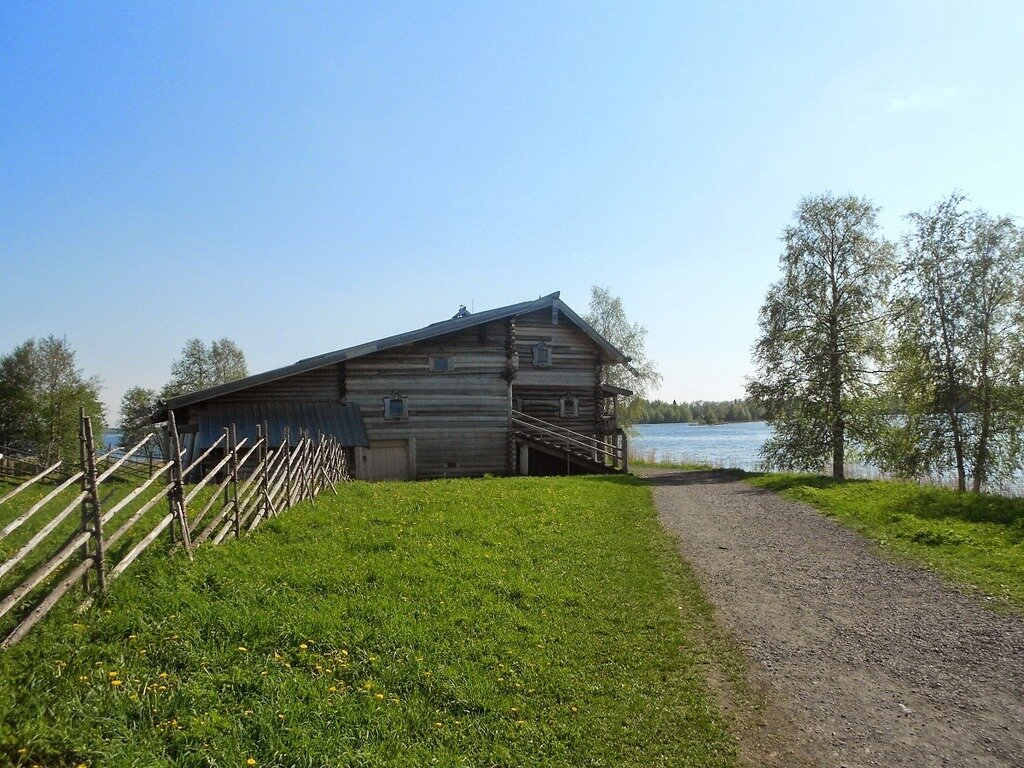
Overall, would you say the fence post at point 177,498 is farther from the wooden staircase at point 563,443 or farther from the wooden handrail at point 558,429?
the wooden handrail at point 558,429

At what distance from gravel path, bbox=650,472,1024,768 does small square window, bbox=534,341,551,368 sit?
1657 cm

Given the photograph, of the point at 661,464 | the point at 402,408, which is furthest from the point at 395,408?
the point at 661,464

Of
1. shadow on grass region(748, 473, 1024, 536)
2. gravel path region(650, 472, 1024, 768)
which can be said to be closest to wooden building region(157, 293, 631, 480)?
shadow on grass region(748, 473, 1024, 536)

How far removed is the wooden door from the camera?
24.1 meters

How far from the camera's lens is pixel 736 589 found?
28.5 ft

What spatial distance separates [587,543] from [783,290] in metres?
19.7

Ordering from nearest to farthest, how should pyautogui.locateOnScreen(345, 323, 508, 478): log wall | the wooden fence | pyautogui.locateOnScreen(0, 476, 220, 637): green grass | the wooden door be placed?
the wooden fence
pyautogui.locateOnScreen(0, 476, 220, 637): green grass
the wooden door
pyautogui.locateOnScreen(345, 323, 508, 478): log wall

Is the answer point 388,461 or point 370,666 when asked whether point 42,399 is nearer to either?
point 388,461

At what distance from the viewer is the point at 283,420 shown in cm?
2223

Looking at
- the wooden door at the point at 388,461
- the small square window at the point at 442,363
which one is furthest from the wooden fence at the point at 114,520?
the small square window at the point at 442,363

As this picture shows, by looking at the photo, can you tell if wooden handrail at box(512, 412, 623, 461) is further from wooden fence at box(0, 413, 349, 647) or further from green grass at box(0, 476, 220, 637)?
green grass at box(0, 476, 220, 637)

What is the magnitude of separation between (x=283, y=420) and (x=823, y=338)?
72.8ft

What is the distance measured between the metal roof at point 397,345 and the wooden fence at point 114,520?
19.5ft

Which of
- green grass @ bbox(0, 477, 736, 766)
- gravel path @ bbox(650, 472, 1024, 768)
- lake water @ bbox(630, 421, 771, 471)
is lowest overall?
lake water @ bbox(630, 421, 771, 471)
